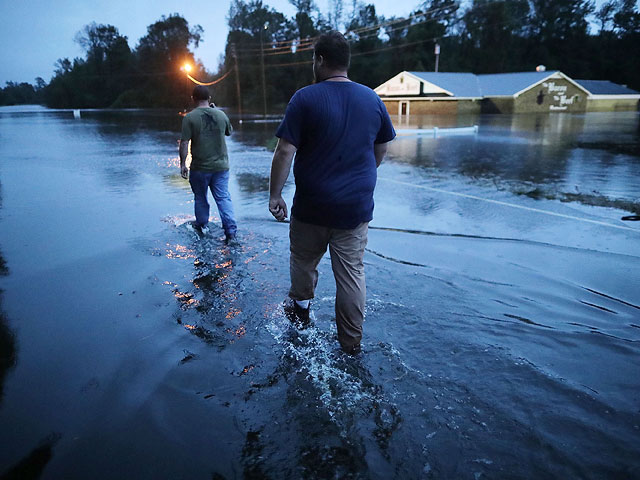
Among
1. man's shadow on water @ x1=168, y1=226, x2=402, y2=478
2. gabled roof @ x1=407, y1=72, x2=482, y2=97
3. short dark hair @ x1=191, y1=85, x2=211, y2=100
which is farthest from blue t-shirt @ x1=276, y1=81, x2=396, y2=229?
gabled roof @ x1=407, y1=72, x2=482, y2=97

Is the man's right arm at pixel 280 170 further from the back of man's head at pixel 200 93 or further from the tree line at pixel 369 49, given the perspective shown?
the tree line at pixel 369 49

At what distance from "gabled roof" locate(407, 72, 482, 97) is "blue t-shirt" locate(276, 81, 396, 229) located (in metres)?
43.1

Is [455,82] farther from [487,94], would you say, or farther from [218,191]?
[218,191]

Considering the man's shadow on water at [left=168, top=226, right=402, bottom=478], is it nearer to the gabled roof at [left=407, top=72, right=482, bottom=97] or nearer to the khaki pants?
the khaki pants

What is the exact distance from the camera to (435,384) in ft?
8.93

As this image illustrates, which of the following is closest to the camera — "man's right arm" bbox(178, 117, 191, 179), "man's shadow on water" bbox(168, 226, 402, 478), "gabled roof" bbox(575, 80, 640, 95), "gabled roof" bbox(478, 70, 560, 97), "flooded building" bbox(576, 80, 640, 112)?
"man's shadow on water" bbox(168, 226, 402, 478)

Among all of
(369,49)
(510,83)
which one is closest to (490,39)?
(369,49)

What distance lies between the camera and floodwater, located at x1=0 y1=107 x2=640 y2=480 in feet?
7.18

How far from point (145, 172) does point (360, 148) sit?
9134 mm

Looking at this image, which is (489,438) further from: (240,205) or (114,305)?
(240,205)

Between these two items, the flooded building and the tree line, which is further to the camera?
the tree line

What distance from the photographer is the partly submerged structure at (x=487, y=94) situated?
42.5m

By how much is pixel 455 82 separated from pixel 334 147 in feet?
154

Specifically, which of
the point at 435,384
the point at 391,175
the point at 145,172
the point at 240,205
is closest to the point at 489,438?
the point at 435,384
